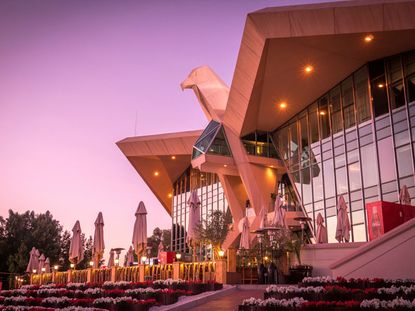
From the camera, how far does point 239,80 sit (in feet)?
83.5

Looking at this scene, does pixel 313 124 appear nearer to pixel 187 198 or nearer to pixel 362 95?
pixel 362 95

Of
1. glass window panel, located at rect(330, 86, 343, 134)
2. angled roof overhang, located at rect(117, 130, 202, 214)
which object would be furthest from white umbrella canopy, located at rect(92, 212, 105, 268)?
angled roof overhang, located at rect(117, 130, 202, 214)

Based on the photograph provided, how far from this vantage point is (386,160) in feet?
74.6

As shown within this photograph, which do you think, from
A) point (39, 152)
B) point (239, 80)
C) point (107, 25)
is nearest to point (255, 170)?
point (239, 80)

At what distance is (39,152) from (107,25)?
7854cm

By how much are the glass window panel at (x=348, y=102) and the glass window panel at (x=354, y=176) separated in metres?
2.26

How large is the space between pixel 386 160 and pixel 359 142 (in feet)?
7.44

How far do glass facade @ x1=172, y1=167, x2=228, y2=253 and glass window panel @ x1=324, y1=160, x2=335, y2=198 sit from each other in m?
11.3

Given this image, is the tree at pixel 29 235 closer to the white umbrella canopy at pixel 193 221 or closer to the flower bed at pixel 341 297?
the white umbrella canopy at pixel 193 221

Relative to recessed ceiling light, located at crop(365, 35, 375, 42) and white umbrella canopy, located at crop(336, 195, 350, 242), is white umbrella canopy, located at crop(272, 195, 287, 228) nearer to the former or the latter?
white umbrella canopy, located at crop(336, 195, 350, 242)

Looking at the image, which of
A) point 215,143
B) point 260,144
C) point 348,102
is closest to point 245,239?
point 348,102

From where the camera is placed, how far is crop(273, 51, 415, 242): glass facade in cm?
2219

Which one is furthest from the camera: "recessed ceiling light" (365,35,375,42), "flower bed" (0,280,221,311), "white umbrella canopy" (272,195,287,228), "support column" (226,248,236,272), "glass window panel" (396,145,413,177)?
"glass window panel" (396,145,413,177)

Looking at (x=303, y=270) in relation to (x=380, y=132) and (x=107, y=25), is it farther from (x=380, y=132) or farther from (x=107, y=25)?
(x=107, y=25)
